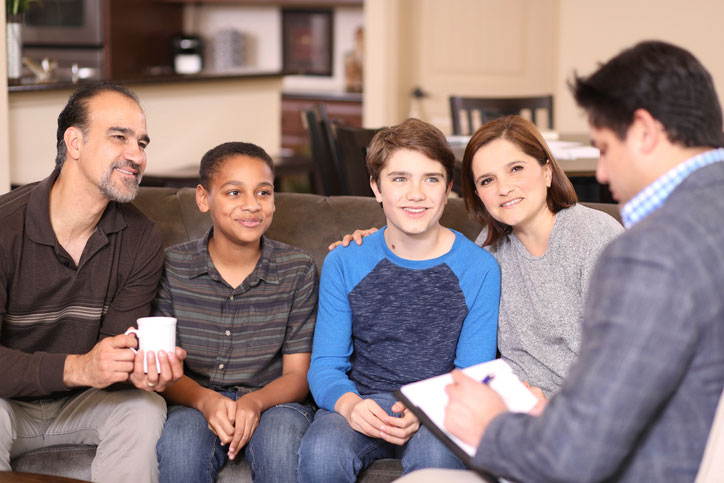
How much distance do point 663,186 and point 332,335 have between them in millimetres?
1079

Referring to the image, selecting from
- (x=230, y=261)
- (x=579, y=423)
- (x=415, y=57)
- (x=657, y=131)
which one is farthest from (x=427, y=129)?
(x=415, y=57)

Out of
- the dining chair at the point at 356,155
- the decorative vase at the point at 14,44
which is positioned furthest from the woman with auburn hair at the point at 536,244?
the decorative vase at the point at 14,44

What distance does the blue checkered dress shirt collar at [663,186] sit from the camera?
110cm

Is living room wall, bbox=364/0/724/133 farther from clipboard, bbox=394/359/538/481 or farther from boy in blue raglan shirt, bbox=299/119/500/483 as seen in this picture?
clipboard, bbox=394/359/538/481

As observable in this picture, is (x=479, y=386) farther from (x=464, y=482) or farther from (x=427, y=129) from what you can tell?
(x=427, y=129)

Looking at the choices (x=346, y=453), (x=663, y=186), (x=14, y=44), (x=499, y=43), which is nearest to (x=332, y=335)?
(x=346, y=453)

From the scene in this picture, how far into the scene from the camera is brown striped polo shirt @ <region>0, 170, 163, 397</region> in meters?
1.93

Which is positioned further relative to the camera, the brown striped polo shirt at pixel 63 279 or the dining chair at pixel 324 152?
the dining chair at pixel 324 152

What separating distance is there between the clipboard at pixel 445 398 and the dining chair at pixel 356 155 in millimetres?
1510

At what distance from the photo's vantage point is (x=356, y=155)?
307 centimetres

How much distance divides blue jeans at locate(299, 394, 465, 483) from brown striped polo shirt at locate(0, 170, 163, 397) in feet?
1.79

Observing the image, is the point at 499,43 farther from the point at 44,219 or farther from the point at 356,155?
the point at 44,219

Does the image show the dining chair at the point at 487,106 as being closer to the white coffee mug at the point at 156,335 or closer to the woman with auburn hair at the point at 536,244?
the woman with auburn hair at the point at 536,244

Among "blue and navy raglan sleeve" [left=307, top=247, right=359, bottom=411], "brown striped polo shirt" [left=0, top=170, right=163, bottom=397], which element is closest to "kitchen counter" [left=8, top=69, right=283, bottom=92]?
"brown striped polo shirt" [left=0, top=170, right=163, bottom=397]
